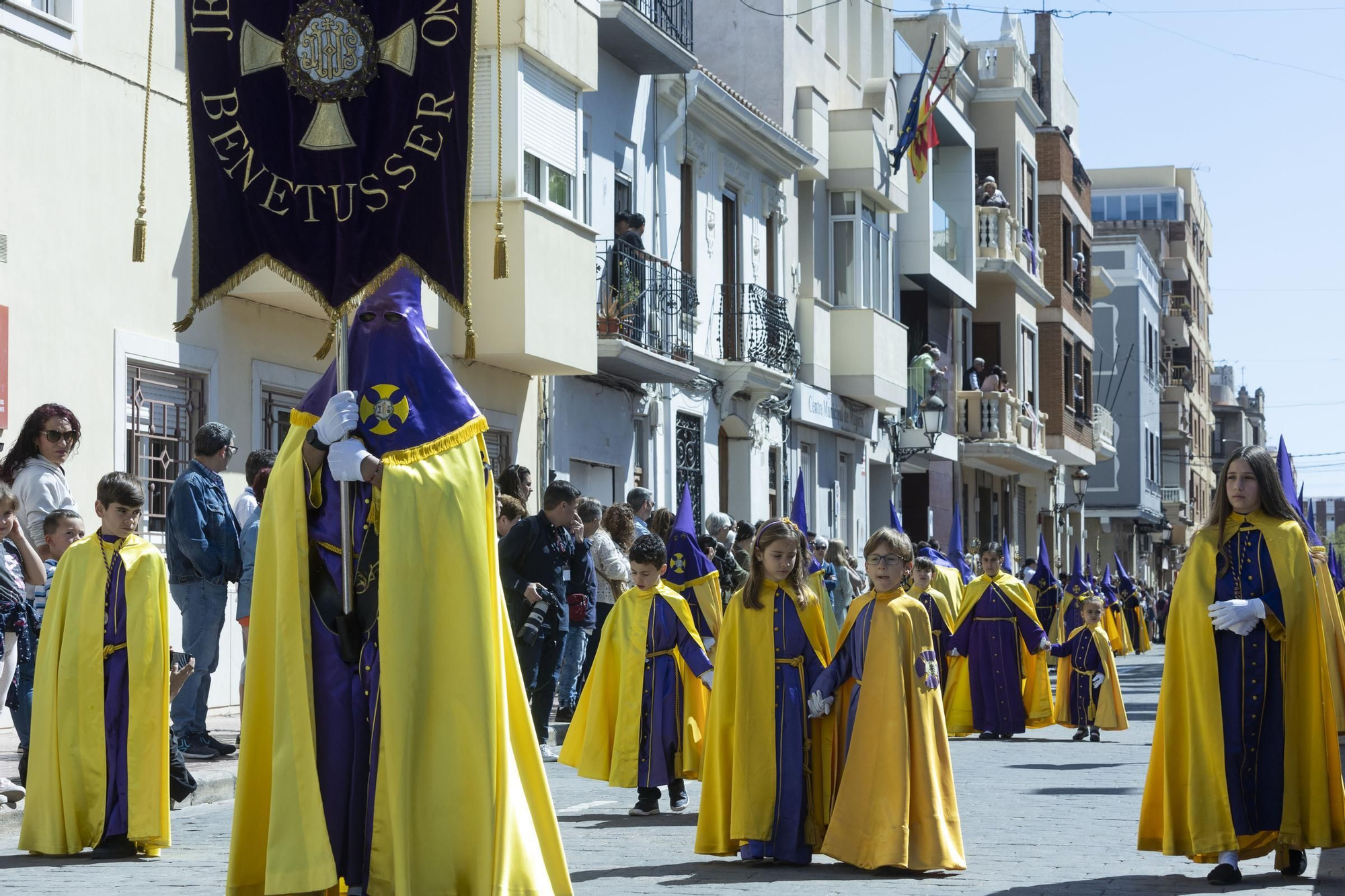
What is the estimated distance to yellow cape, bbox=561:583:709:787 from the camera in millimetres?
11594

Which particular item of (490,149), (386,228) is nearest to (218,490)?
(386,228)

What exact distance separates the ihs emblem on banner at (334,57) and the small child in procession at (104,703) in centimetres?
256

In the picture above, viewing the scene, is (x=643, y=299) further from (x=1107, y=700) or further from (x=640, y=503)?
(x=1107, y=700)

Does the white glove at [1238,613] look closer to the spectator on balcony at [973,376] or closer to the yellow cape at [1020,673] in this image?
the yellow cape at [1020,673]

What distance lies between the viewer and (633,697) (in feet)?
38.2

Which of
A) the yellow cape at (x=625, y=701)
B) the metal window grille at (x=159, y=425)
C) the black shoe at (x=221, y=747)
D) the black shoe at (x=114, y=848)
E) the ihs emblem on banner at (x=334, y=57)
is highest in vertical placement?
the ihs emblem on banner at (x=334, y=57)

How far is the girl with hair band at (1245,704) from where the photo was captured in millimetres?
8898

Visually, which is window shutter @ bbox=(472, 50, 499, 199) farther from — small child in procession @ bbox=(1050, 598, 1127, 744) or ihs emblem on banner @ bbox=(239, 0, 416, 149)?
ihs emblem on banner @ bbox=(239, 0, 416, 149)

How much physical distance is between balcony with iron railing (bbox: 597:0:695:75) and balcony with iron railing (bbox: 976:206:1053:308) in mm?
15972

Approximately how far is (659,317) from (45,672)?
1558 centimetres

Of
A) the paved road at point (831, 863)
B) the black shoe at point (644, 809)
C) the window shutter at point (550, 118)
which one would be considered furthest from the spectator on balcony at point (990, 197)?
the black shoe at point (644, 809)

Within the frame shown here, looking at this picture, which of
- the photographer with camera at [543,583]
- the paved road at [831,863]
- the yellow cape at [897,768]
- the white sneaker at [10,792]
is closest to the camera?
the paved road at [831,863]

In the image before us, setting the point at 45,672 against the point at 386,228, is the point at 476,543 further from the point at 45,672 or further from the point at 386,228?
the point at 45,672

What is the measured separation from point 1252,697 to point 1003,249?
33647 mm
